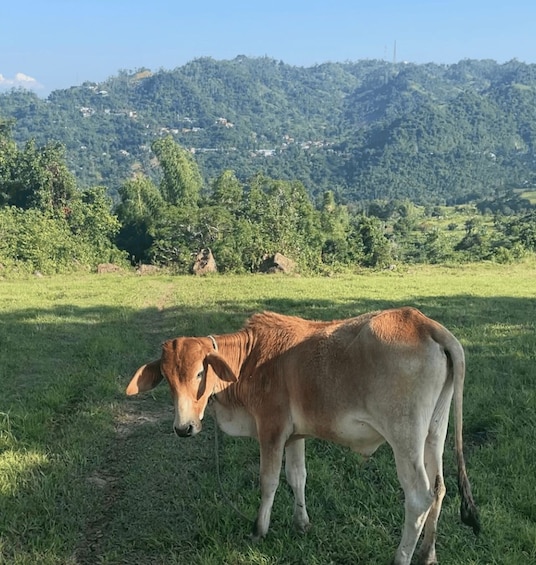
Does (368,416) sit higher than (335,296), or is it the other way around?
(368,416)

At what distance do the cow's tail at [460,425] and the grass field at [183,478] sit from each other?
15.8 inches

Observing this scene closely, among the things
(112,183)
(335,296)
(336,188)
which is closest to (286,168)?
(336,188)

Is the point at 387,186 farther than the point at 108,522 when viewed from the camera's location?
Yes

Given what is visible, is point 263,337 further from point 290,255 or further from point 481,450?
point 290,255

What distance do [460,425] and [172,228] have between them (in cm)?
3217

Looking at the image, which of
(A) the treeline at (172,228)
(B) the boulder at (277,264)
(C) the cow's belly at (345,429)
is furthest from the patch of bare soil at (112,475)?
(A) the treeline at (172,228)

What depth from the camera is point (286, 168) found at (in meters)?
197

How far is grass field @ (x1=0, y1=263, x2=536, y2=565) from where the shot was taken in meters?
4.00

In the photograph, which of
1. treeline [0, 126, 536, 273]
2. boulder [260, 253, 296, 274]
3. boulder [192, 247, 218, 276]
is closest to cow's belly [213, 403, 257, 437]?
boulder [192, 247, 218, 276]

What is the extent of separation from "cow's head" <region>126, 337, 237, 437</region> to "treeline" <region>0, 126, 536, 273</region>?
2368 centimetres

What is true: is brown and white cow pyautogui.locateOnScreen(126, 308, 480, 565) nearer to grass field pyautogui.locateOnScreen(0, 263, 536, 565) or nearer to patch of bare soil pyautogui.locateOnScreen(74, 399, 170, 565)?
grass field pyautogui.locateOnScreen(0, 263, 536, 565)

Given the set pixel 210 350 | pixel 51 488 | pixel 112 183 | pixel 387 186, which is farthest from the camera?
pixel 387 186

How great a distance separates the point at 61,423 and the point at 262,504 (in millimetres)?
3367

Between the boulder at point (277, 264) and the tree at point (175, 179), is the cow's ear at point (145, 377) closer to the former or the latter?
the boulder at point (277, 264)
